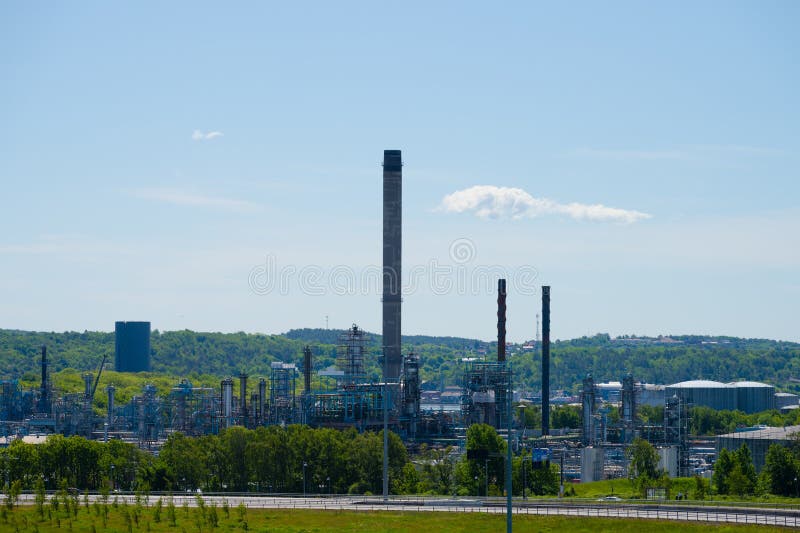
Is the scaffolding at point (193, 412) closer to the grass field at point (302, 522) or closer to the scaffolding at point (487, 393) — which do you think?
the scaffolding at point (487, 393)

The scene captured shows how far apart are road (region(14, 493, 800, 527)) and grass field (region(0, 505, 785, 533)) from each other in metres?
2.34

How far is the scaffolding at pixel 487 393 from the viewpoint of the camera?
154 m

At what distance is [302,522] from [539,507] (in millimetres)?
17667

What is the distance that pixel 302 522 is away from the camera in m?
80.6

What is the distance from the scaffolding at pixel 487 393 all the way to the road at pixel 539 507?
58.2 m

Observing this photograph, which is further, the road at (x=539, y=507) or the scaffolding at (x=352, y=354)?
the scaffolding at (x=352, y=354)

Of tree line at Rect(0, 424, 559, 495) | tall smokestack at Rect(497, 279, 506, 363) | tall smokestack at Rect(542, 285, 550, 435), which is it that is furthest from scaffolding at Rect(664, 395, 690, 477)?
tree line at Rect(0, 424, 559, 495)

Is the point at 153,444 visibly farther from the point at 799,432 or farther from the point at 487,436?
the point at 799,432

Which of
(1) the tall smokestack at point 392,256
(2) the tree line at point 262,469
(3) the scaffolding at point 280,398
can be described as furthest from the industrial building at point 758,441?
(3) the scaffolding at point 280,398

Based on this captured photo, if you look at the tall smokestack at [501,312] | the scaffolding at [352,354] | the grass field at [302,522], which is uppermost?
the tall smokestack at [501,312]

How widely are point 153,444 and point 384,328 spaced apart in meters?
36.9

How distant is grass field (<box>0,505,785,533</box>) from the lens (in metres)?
77.1

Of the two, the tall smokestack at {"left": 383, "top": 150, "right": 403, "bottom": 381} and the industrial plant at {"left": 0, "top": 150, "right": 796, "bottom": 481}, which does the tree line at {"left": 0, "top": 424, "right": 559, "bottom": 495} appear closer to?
the industrial plant at {"left": 0, "top": 150, "right": 796, "bottom": 481}

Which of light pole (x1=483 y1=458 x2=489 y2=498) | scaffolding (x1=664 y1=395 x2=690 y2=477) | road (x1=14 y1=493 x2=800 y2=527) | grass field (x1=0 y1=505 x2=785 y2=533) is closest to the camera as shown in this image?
grass field (x1=0 y1=505 x2=785 y2=533)
